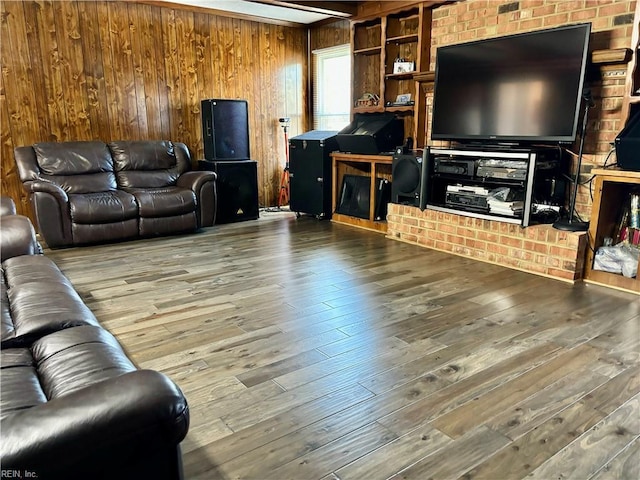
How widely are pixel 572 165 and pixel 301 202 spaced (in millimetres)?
2856

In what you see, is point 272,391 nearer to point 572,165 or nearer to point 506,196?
point 506,196

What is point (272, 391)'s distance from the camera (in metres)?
1.84

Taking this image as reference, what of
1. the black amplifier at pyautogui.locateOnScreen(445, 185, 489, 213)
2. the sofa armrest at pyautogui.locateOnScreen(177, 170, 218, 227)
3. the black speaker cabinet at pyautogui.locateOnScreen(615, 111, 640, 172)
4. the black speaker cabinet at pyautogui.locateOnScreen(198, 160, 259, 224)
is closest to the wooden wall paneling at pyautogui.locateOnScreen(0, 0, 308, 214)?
the black speaker cabinet at pyautogui.locateOnScreen(198, 160, 259, 224)

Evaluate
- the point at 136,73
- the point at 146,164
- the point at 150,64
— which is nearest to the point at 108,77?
the point at 136,73

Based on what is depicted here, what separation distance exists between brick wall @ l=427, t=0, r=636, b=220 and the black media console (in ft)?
0.78

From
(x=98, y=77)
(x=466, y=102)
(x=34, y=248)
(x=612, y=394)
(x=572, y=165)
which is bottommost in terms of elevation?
(x=612, y=394)

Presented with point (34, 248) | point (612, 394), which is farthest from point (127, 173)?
point (612, 394)

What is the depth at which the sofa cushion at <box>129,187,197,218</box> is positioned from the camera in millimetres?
4297

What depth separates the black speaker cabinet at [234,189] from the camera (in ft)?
16.8

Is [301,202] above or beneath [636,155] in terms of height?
beneath

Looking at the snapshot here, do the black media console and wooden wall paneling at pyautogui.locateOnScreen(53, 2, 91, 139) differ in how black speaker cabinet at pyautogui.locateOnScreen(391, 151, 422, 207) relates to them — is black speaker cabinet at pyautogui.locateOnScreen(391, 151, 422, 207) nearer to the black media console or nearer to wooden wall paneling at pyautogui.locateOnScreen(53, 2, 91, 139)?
the black media console

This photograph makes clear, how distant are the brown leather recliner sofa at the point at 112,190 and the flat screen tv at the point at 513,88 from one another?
7.83 feet

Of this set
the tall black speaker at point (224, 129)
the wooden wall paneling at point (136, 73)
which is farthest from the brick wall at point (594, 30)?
the wooden wall paneling at point (136, 73)

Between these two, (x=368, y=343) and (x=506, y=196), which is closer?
(x=368, y=343)
